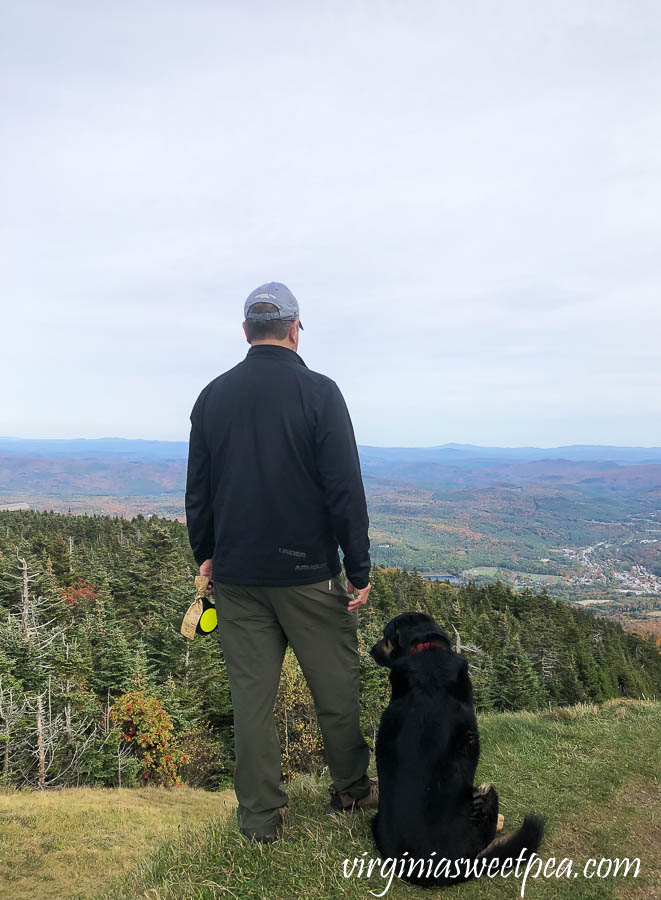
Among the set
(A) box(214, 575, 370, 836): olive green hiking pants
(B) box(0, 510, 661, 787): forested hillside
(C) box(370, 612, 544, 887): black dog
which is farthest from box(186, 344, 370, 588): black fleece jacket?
(B) box(0, 510, 661, 787): forested hillside

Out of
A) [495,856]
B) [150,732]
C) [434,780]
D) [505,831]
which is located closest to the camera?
[434,780]

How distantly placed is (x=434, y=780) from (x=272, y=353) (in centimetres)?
297

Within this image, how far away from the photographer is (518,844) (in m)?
3.36

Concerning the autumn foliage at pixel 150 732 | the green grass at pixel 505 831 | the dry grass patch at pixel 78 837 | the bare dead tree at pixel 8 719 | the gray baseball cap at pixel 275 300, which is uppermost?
the gray baseball cap at pixel 275 300

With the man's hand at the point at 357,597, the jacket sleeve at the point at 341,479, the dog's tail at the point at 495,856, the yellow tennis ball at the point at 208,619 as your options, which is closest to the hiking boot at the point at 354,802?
the dog's tail at the point at 495,856

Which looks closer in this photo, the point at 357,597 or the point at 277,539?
the point at 277,539

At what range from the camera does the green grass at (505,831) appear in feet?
10.4

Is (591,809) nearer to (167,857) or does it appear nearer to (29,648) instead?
(167,857)

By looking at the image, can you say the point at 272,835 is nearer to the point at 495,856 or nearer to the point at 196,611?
the point at 495,856

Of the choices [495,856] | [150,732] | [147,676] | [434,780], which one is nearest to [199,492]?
[434,780]

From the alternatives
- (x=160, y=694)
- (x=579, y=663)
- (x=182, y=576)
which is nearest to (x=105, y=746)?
(x=160, y=694)

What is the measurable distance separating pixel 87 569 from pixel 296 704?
37.1 m

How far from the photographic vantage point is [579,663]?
2093 inches

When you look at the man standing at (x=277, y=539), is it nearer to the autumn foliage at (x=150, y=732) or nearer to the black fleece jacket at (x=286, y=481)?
the black fleece jacket at (x=286, y=481)
